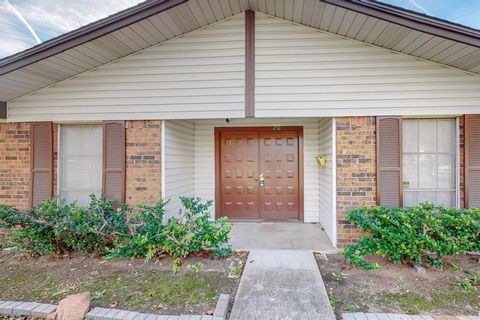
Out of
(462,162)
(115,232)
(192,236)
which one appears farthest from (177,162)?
(462,162)

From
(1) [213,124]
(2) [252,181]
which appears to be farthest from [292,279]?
(1) [213,124]

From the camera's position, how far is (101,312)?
8.60 ft

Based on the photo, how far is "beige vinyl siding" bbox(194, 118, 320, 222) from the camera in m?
5.82

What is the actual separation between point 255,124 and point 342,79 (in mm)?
2281

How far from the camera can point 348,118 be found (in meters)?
4.21

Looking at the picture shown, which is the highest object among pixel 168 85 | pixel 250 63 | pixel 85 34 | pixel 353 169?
pixel 85 34

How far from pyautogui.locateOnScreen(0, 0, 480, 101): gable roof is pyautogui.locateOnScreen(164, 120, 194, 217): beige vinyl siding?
152 cm

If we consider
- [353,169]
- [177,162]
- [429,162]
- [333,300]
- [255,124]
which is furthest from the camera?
[255,124]

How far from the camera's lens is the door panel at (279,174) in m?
5.95

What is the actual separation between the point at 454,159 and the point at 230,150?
4.25 metres

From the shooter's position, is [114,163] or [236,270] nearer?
[236,270]

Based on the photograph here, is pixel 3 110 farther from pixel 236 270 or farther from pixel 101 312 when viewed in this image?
pixel 236 270

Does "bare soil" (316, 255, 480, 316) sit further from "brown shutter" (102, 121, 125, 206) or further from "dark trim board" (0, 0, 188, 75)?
"dark trim board" (0, 0, 188, 75)

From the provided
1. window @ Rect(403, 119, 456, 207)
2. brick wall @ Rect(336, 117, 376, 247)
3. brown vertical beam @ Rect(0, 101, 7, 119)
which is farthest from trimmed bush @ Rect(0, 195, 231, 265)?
window @ Rect(403, 119, 456, 207)
